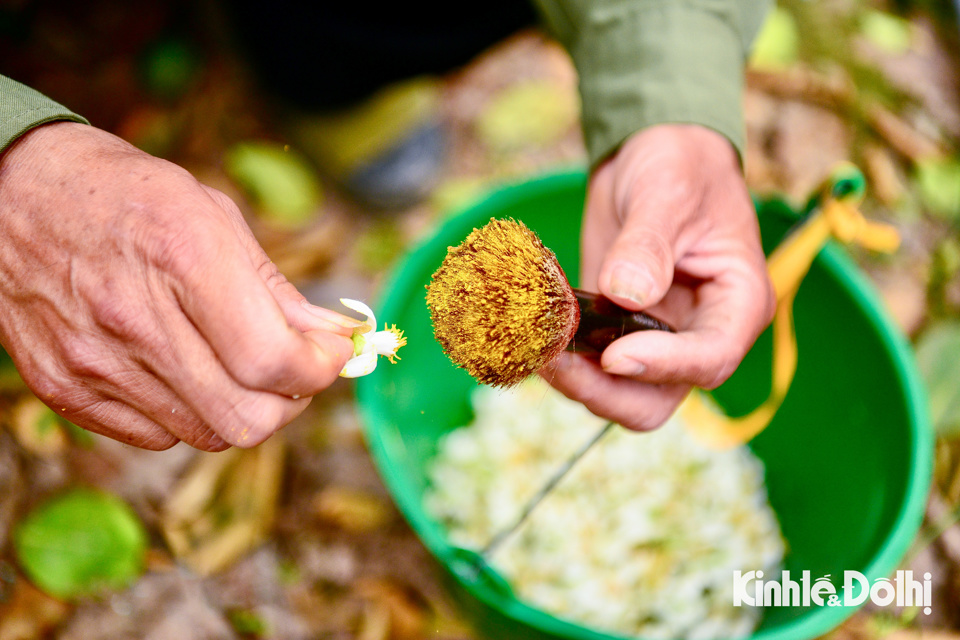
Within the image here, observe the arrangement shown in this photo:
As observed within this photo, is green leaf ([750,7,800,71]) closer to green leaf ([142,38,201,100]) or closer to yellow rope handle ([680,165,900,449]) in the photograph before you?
→ yellow rope handle ([680,165,900,449])

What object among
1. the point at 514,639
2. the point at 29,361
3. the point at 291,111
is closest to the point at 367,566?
the point at 514,639

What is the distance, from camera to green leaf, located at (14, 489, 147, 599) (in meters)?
0.91

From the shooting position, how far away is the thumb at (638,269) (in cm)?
58

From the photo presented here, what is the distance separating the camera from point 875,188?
1388 millimetres

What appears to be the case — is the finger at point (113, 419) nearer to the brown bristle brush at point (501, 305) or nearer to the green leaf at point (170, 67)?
the brown bristle brush at point (501, 305)

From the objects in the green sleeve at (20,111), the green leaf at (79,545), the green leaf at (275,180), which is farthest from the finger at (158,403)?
the green leaf at (275,180)

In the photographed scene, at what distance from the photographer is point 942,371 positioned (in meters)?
1.14

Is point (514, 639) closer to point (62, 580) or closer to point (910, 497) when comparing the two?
point (910, 497)

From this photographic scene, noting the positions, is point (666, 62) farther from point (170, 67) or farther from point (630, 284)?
point (170, 67)


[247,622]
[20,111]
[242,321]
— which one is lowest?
[247,622]

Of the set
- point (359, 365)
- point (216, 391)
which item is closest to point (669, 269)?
point (359, 365)

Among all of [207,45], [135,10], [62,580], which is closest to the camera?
[62,580]

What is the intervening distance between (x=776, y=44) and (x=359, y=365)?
1.51 metres

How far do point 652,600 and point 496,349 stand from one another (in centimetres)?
70
